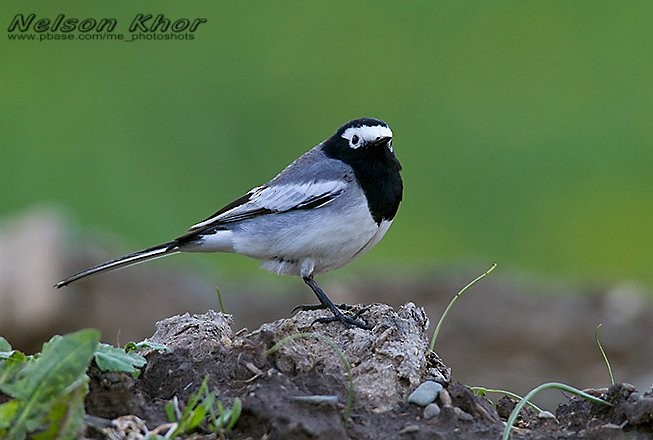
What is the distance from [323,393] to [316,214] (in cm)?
219

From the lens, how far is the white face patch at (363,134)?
666 cm

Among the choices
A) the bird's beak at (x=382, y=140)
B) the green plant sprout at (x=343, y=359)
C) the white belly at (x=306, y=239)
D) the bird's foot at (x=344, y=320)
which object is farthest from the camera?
the bird's beak at (x=382, y=140)

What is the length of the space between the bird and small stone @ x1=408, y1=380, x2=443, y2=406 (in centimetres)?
173

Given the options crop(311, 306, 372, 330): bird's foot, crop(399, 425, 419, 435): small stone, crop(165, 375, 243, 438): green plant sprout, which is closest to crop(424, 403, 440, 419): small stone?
crop(399, 425, 419, 435): small stone

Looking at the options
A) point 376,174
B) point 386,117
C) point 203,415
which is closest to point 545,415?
point 203,415

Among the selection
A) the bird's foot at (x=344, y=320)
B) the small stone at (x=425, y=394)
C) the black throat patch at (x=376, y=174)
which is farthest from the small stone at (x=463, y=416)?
the black throat patch at (x=376, y=174)

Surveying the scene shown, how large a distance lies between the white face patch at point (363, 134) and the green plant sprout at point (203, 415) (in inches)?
109

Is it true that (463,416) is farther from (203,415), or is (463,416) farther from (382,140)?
(382,140)

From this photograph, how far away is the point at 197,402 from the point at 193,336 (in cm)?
71

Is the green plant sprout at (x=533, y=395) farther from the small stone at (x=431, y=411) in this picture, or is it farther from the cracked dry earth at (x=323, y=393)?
the small stone at (x=431, y=411)

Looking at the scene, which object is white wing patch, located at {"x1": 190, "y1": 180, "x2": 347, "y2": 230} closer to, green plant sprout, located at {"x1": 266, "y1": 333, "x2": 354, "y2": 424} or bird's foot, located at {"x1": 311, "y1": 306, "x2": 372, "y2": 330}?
bird's foot, located at {"x1": 311, "y1": 306, "x2": 372, "y2": 330}

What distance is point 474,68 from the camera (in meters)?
18.0

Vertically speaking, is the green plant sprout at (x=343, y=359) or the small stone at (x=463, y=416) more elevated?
the green plant sprout at (x=343, y=359)

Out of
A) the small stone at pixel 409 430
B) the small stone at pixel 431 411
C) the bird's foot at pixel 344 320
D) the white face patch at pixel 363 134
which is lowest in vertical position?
the small stone at pixel 431 411
